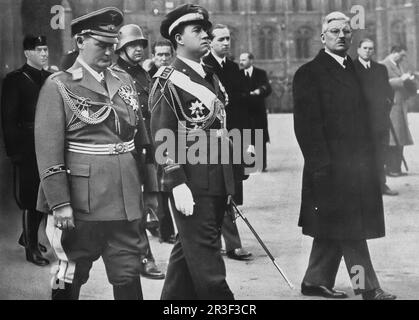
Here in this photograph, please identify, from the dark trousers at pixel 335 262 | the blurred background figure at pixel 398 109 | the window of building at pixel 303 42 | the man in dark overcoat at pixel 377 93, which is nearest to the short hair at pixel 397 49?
the blurred background figure at pixel 398 109

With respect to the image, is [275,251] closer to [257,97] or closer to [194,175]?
[194,175]

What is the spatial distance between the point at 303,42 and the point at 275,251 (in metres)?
1.41

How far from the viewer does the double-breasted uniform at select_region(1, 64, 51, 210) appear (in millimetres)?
4961

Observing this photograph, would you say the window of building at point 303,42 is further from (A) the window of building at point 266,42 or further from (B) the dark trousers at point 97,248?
(B) the dark trousers at point 97,248

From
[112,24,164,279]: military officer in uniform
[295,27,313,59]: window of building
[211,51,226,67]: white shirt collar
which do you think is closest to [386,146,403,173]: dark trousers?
[295,27,313,59]: window of building

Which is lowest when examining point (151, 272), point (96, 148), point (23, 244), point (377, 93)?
point (151, 272)

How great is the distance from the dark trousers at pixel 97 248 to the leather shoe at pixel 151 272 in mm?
801

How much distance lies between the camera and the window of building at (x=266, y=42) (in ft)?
17.0

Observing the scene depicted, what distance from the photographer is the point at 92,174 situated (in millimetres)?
3943

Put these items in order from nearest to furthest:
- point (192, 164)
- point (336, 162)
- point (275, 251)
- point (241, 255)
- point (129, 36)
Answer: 1. point (192, 164)
2. point (336, 162)
3. point (129, 36)
4. point (275, 251)
5. point (241, 255)

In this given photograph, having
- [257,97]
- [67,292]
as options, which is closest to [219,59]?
[257,97]

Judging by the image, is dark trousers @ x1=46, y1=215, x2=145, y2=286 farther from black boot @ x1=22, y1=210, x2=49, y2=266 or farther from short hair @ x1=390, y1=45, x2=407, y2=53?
short hair @ x1=390, y1=45, x2=407, y2=53

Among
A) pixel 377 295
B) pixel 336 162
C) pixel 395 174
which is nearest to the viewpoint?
pixel 377 295
